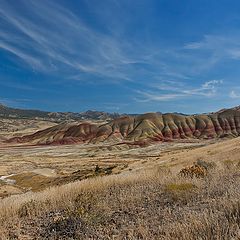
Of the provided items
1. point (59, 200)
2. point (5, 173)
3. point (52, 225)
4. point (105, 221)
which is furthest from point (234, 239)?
point (5, 173)

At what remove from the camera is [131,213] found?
8422 mm

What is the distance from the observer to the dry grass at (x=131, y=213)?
19.2ft

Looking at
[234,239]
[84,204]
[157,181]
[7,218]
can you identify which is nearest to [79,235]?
[84,204]

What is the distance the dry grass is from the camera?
5.85 metres

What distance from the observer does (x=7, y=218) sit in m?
8.80

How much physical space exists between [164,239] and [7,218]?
4805mm

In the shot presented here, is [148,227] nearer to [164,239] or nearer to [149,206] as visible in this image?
[164,239]

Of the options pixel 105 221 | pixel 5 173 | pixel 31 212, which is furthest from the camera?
pixel 5 173

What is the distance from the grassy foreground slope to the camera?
5848 millimetres

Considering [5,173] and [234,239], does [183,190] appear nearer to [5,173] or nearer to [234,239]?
[234,239]

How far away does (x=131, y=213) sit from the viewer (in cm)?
842

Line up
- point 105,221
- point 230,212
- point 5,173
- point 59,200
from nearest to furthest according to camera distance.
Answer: point 230,212, point 105,221, point 59,200, point 5,173

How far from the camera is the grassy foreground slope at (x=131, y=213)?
5848 millimetres

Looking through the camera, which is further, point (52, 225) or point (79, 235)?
point (52, 225)
